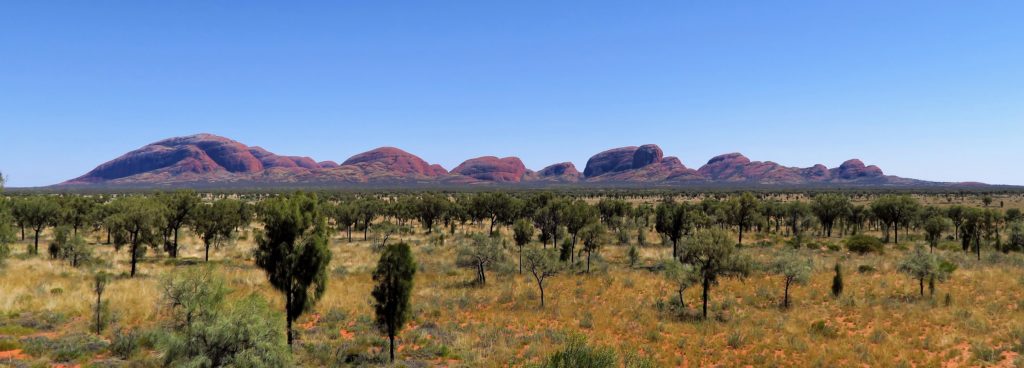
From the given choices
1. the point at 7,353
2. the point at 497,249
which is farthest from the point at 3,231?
the point at 497,249

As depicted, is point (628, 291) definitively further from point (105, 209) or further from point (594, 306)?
point (105, 209)

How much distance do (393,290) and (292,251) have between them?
14.4 ft

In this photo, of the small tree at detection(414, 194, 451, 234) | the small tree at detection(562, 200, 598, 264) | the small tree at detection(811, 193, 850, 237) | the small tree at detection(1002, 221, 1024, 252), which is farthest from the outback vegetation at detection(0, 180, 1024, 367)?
the small tree at detection(414, 194, 451, 234)

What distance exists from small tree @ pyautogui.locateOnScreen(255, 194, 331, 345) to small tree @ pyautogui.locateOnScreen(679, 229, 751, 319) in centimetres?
1962

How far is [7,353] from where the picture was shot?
17625 mm

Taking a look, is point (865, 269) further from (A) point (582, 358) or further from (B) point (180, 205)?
(B) point (180, 205)

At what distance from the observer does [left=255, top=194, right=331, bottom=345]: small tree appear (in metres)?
18.6

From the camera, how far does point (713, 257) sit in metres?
25.9

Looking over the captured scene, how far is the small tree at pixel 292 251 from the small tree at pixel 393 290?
252 centimetres

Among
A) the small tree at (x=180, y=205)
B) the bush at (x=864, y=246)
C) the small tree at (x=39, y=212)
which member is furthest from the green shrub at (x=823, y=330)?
the small tree at (x=39, y=212)

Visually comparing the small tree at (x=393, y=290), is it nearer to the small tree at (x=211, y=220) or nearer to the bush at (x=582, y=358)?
the bush at (x=582, y=358)

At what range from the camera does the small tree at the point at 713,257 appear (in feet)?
84.4

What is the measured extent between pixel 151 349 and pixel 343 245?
35.6 metres

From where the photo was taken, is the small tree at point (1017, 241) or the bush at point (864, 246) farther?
the bush at point (864, 246)
